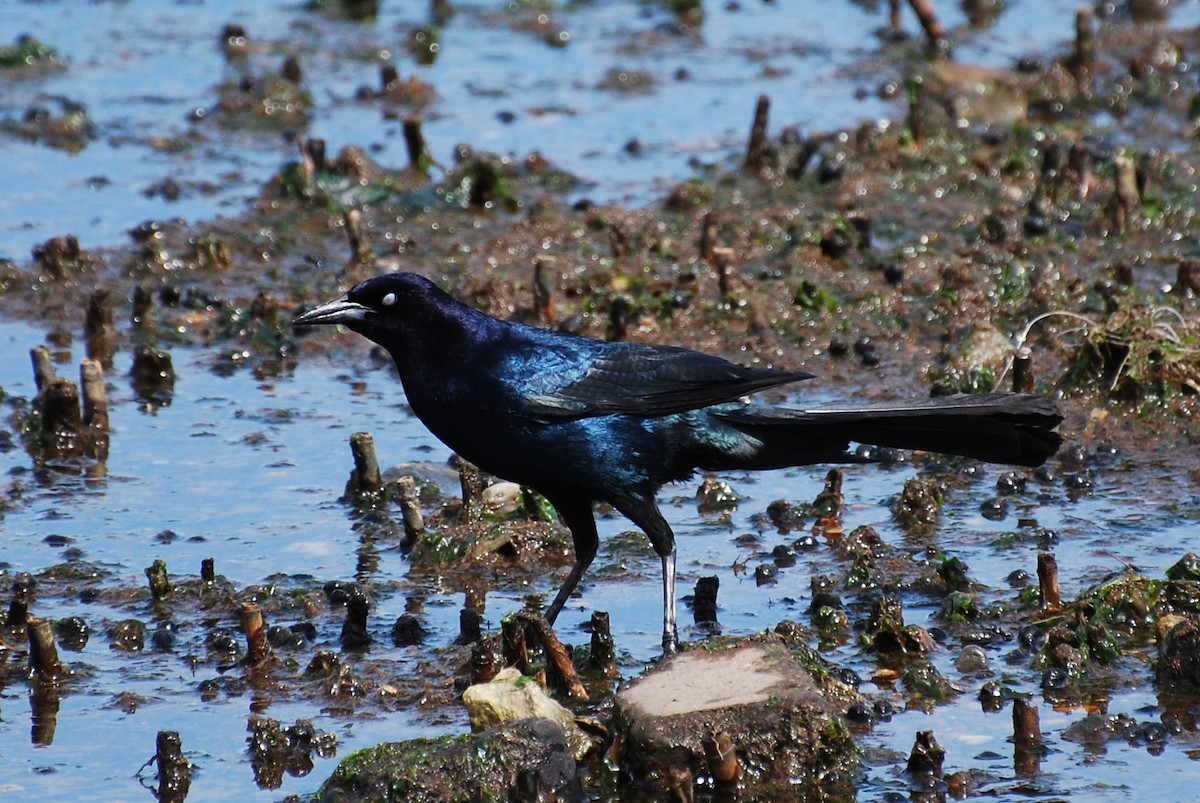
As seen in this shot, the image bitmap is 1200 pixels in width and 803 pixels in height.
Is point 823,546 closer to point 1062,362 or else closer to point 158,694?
point 1062,362

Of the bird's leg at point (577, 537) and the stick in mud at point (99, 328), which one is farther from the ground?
the stick in mud at point (99, 328)

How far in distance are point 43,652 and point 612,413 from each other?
213 centimetres

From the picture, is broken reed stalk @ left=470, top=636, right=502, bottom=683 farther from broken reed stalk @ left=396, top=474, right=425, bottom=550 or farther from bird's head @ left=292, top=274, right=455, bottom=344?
broken reed stalk @ left=396, top=474, right=425, bottom=550

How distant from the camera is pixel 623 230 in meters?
11.1

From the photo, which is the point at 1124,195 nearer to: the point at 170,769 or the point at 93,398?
the point at 93,398

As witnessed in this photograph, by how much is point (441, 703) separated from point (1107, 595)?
7.91 ft

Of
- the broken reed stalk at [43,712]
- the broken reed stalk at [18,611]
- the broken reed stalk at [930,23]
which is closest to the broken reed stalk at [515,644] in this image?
the broken reed stalk at [43,712]

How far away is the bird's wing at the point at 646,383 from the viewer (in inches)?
267

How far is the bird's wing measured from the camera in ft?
22.3

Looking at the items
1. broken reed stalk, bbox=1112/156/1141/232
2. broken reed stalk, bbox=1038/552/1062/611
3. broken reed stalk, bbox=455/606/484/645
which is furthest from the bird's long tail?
broken reed stalk, bbox=1112/156/1141/232

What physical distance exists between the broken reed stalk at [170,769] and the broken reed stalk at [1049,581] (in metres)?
3.08

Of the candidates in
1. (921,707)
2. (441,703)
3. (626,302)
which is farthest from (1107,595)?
(626,302)

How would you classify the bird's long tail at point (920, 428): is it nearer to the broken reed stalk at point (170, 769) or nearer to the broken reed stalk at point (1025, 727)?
the broken reed stalk at point (1025, 727)

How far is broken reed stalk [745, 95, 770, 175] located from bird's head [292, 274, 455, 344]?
18.7ft
